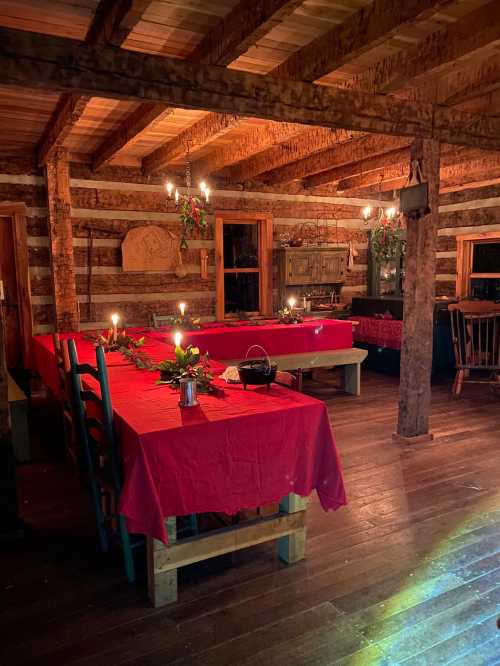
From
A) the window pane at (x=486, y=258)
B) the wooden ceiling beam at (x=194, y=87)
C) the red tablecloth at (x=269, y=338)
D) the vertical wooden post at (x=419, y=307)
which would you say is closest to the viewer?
the wooden ceiling beam at (x=194, y=87)

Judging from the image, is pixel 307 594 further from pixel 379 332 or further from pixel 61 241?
pixel 379 332

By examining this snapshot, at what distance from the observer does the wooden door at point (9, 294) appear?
683cm

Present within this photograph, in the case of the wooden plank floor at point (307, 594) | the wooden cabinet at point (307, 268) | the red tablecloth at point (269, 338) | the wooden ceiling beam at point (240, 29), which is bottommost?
the wooden plank floor at point (307, 594)

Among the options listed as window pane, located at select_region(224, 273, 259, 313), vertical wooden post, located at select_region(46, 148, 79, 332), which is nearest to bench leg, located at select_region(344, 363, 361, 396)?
window pane, located at select_region(224, 273, 259, 313)

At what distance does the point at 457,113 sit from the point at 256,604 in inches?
174

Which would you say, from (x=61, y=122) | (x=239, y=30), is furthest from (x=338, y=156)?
(x=239, y=30)

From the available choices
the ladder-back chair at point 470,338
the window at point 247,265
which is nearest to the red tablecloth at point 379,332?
the ladder-back chair at point 470,338

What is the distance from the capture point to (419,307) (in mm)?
4836

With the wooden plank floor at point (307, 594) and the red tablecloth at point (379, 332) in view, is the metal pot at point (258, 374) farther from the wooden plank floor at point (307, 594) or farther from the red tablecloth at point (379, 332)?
the red tablecloth at point (379, 332)

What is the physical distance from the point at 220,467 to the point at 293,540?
75cm

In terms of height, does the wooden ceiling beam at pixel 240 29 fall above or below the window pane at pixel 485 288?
above

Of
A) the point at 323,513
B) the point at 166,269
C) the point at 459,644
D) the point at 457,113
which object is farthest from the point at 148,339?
the point at 459,644

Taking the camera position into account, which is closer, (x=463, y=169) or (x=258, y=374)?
(x=258, y=374)

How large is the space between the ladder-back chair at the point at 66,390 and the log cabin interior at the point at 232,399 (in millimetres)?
58
